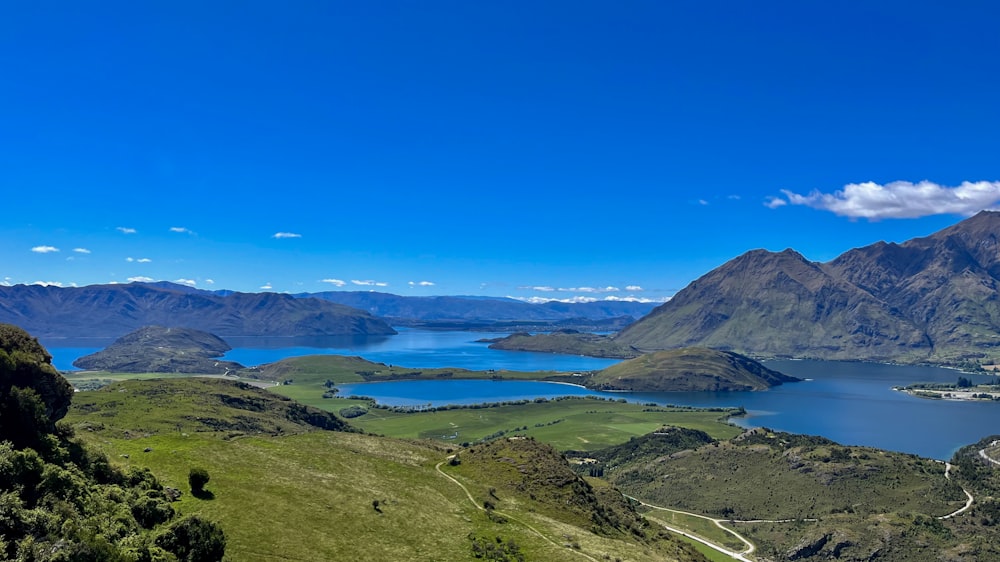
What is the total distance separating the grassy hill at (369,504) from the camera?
56.8 meters

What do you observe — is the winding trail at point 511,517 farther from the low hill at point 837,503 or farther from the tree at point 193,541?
the low hill at point 837,503

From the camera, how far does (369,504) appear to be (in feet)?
226

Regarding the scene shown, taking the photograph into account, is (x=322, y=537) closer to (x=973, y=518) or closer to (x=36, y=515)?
(x=36, y=515)

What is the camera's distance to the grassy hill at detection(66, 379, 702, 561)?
5681 cm

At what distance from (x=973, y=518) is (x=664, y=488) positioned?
76734 millimetres

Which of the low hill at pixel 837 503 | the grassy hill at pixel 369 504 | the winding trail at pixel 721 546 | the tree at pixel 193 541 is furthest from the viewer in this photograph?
the winding trail at pixel 721 546

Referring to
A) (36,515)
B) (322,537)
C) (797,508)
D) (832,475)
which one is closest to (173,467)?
(322,537)

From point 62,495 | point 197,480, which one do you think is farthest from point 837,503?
point 62,495

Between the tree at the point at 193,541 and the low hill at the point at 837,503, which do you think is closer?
the tree at the point at 193,541

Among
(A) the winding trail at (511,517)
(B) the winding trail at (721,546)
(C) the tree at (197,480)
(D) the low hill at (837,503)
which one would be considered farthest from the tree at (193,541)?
(D) the low hill at (837,503)

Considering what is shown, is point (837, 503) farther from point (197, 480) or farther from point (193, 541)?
point (193, 541)

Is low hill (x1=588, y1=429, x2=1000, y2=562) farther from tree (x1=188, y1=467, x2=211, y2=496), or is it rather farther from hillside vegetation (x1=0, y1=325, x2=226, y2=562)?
hillside vegetation (x1=0, y1=325, x2=226, y2=562)

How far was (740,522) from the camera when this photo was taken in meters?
159

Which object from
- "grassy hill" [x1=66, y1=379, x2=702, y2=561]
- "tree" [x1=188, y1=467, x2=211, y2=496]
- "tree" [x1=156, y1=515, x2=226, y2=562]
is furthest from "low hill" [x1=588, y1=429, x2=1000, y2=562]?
"tree" [x1=156, y1=515, x2=226, y2=562]
